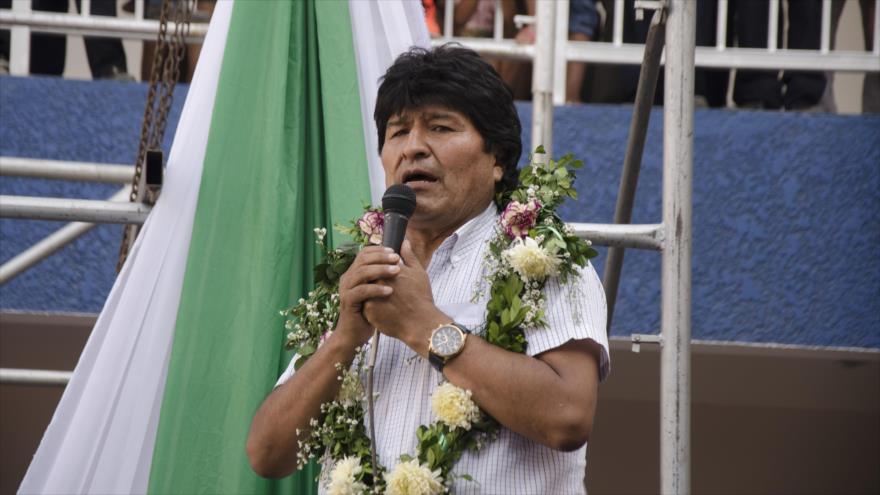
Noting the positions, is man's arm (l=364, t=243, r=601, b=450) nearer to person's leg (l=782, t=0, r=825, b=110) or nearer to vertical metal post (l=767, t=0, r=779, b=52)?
vertical metal post (l=767, t=0, r=779, b=52)

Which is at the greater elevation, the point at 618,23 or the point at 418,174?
the point at 618,23

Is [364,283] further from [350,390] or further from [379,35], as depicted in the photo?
[379,35]

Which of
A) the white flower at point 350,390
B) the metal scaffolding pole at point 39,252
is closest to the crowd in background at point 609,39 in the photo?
the metal scaffolding pole at point 39,252

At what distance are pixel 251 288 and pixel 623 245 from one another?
935 mm

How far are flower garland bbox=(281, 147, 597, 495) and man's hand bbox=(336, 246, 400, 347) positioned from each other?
125 mm

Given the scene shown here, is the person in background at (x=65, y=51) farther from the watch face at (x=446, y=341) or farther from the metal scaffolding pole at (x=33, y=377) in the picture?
the watch face at (x=446, y=341)

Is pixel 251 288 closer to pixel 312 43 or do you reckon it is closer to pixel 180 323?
pixel 180 323

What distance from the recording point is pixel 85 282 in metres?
5.28

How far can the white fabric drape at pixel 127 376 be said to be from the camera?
314 cm

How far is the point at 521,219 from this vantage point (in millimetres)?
2742

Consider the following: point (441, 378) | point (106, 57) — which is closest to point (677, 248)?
point (441, 378)

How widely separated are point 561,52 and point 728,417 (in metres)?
1.50

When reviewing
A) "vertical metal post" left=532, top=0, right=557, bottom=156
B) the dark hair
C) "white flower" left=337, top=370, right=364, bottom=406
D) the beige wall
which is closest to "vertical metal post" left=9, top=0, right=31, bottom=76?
the beige wall

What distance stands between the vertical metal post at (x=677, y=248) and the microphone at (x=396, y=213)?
968 mm
